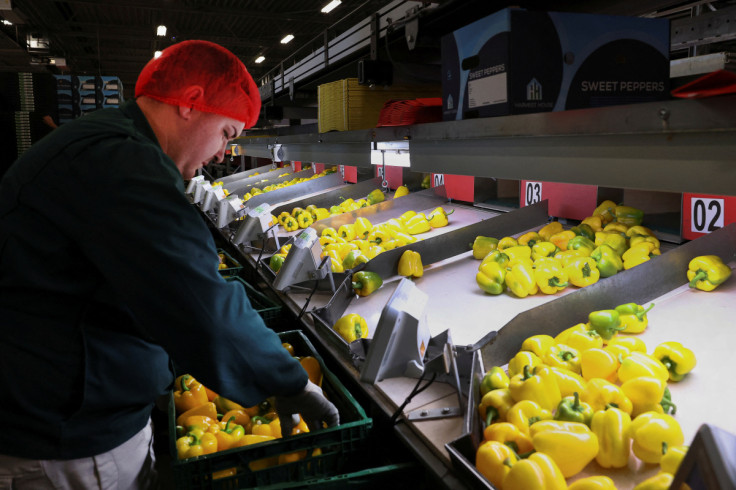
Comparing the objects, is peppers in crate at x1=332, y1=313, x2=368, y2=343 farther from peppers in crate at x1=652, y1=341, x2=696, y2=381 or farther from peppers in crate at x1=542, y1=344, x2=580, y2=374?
peppers in crate at x1=652, y1=341, x2=696, y2=381

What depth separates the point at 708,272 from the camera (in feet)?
7.13

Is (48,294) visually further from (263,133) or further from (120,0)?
(120,0)

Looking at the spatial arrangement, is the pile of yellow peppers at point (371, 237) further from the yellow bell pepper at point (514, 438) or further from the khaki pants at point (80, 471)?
the khaki pants at point (80, 471)

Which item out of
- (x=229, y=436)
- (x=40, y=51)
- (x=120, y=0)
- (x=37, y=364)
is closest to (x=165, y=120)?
(x=37, y=364)

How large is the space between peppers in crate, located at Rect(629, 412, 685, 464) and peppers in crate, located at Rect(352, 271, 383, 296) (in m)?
1.67

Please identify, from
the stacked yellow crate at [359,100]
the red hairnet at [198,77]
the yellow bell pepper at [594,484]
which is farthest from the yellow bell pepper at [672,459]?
the stacked yellow crate at [359,100]

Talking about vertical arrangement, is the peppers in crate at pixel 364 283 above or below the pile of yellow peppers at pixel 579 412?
above

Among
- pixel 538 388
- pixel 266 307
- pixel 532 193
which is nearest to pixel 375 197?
pixel 532 193

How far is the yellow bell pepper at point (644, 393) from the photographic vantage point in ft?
4.88

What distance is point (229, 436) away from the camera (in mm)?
2092

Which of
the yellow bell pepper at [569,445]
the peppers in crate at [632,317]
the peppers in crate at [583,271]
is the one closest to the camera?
the yellow bell pepper at [569,445]

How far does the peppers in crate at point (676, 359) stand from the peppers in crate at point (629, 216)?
1.26 m

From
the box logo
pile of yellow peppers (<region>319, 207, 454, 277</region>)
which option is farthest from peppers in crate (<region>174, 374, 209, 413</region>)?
the box logo

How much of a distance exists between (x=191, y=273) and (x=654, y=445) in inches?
44.2
